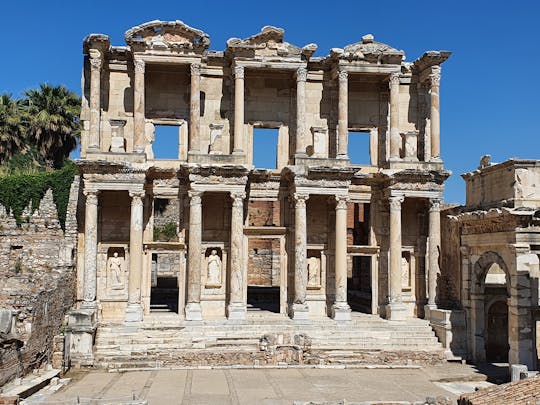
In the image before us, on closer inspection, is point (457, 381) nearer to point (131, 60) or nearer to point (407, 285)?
point (407, 285)

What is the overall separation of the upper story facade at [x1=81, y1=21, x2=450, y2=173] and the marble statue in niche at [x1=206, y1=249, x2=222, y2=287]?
3645 millimetres

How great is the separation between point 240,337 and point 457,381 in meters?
7.11

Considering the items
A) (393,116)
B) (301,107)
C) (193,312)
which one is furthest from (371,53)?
(193,312)

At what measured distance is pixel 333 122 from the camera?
26000 millimetres

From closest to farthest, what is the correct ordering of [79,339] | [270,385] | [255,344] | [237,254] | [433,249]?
[270,385] → [79,339] → [255,344] → [237,254] → [433,249]

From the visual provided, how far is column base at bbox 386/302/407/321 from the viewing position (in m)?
24.1

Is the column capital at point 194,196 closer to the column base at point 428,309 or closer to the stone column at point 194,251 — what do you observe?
the stone column at point 194,251

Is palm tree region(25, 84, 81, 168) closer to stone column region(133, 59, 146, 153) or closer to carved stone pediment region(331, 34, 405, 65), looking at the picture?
stone column region(133, 59, 146, 153)

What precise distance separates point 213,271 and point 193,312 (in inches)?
85.7

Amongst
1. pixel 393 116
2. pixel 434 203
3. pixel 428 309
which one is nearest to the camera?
pixel 428 309

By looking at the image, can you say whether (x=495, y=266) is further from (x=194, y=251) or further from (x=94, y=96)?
(x=94, y=96)

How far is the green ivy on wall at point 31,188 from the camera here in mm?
26453

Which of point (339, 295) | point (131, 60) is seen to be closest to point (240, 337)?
point (339, 295)

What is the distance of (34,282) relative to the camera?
82.0 ft
